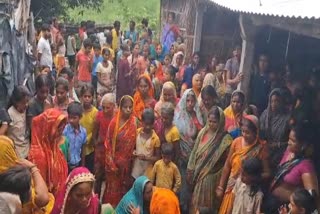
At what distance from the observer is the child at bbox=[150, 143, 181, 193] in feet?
19.0

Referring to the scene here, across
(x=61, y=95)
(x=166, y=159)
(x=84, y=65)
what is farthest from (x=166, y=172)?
(x=84, y=65)

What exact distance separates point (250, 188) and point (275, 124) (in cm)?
150

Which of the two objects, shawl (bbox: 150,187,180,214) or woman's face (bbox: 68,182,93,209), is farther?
shawl (bbox: 150,187,180,214)

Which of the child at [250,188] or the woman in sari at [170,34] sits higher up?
the woman in sari at [170,34]

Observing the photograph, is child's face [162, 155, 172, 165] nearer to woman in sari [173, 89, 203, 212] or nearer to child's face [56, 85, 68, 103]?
woman in sari [173, 89, 203, 212]

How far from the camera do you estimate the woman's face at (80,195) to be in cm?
378

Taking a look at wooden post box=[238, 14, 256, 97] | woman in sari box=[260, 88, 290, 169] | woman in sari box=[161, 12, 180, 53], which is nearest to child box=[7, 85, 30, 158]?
woman in sari box=[260, 88, 290, 169]

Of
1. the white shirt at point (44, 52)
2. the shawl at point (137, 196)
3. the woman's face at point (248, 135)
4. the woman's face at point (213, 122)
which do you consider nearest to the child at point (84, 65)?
the white shirt at point (44, 52)

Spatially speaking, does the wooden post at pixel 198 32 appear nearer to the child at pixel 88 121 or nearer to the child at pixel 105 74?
the child at pixel 105 74

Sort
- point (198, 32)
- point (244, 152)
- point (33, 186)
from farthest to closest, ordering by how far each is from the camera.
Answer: point (198, 32) < point (244, 152) < point (33, 186)

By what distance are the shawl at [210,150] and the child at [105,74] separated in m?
4.49

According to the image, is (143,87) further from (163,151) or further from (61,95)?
(163,151)

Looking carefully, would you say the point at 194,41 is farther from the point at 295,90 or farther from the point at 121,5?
the point at 121,5

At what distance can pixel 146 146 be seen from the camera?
6.00m
